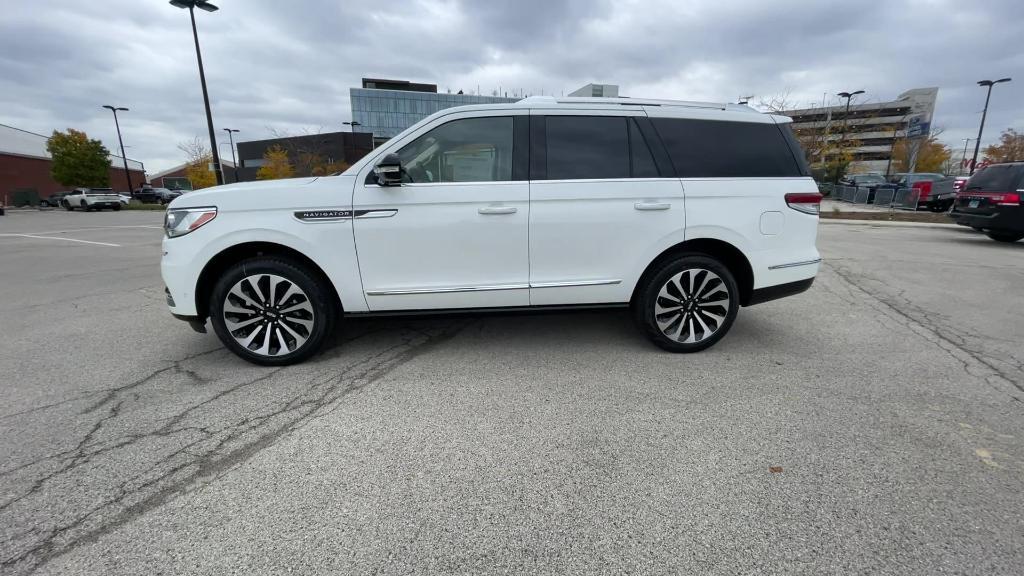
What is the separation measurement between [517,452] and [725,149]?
3.01 m

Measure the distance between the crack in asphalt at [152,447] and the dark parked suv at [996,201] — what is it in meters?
13.1

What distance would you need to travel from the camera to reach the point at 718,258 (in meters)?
3.98

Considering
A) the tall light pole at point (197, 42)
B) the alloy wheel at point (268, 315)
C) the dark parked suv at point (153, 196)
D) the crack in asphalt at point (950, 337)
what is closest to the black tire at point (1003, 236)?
the crack in asphalt at point (950, 337)

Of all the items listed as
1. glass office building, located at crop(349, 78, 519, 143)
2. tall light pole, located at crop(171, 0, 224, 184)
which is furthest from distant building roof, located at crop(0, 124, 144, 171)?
tall light pole, located at crop(171, 0, 224, 184)

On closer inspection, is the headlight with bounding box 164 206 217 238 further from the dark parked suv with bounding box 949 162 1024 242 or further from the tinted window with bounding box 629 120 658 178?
the dark parked suv with bounding box 949 162 1024 242

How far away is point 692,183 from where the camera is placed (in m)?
3.69

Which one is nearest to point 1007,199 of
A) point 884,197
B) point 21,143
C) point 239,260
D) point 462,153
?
point 462,153

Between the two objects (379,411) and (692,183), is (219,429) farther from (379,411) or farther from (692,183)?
(692,183)

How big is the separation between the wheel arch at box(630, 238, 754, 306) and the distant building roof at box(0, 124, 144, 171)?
7173cm

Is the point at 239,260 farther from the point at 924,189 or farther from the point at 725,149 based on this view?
the point at 924,189

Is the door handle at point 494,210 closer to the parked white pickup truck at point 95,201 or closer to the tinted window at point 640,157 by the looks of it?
the tinted window at point 640,157

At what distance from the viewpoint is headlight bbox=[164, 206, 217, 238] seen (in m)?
3.38

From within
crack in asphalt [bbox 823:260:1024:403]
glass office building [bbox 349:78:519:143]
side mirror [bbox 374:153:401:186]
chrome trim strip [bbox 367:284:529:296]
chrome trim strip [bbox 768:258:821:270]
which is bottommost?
crack in asphalt [bbox 823:260:1024:403]

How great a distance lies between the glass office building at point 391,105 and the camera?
79.6 metres
